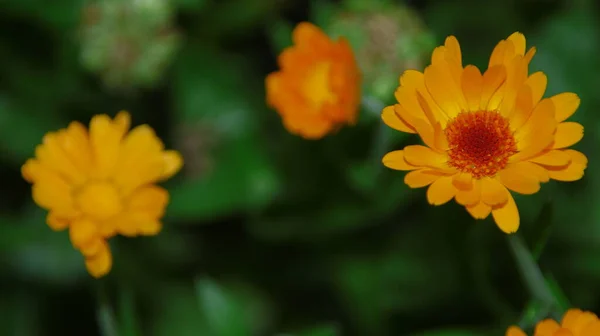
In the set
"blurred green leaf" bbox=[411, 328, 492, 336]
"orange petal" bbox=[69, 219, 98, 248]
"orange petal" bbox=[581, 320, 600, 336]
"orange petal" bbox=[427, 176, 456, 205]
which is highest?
"orange petal" bbox=[69, 219, 98, 248]

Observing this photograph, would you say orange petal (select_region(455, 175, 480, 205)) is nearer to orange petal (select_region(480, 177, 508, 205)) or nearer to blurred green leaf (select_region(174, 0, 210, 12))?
orange petal (select_region(480, 177, 508, 205))

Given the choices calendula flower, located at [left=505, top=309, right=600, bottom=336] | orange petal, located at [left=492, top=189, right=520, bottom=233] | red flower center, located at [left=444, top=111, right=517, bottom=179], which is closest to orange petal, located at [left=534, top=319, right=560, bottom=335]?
calendula flower, located at [left=505, top=309, right=600, bottom=336]

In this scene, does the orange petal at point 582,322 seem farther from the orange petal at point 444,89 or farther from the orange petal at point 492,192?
the orange petal at point 444,89

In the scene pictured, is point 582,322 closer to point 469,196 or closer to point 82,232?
point 469,196

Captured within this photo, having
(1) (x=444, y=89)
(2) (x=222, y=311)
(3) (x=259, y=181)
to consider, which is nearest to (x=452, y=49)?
(1) (x=444, y=89)

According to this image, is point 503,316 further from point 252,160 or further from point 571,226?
point 252,160

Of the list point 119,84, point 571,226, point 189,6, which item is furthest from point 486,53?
point 119,84

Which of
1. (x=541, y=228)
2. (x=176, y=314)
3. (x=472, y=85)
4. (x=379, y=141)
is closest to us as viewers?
(x=472, y=85)
